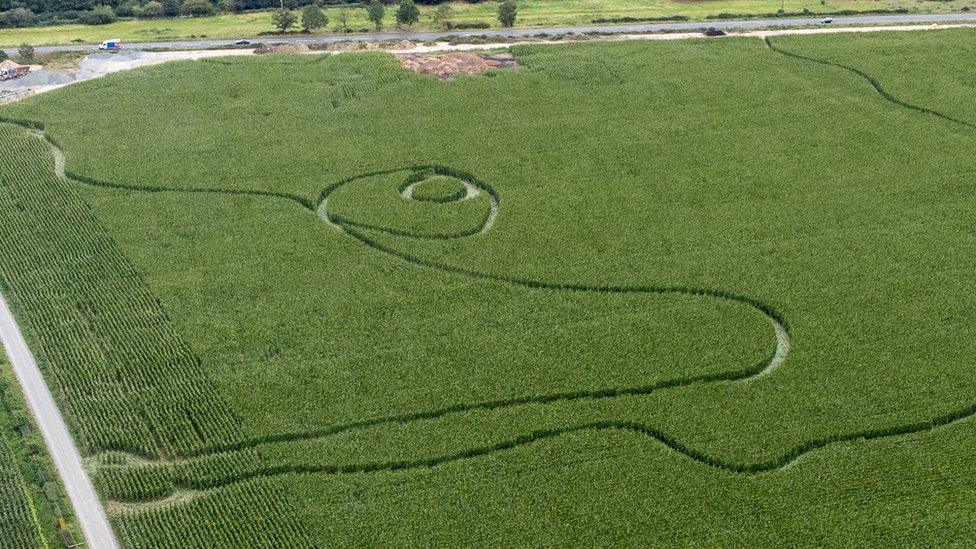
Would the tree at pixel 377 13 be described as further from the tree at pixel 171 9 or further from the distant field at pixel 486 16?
the tree at pixel 171 9

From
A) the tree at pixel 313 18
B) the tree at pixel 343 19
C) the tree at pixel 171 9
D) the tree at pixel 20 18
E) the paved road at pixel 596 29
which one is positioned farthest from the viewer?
the tree at pixel 171 9

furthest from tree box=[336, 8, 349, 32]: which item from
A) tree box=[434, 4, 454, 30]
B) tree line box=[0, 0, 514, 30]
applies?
tree box=[434, 4, 454, 30]

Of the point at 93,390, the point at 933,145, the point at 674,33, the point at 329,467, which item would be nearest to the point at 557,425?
the point at 329,467

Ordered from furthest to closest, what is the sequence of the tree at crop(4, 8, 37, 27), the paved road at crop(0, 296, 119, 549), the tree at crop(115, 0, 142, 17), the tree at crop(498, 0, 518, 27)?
the tree at crop(115, 0, 142, 17) < the tree at crop(4, 8, 37, 27) < the tree at crop(498, 0, 518, 27) < the paved road at crop(0, 296, 119, 549)

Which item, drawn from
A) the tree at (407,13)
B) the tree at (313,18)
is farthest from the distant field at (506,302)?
the tree at (407,13)

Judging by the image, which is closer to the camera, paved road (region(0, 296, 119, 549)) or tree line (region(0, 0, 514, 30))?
paved road (region(0, 296, 119, 549))

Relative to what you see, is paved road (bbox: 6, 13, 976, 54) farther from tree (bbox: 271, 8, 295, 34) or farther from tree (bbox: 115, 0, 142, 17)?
tree (bbox: 115, 0, 142, 17)

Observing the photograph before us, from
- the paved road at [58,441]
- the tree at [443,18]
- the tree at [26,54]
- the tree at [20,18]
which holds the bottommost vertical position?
the paved road at [58,441]
